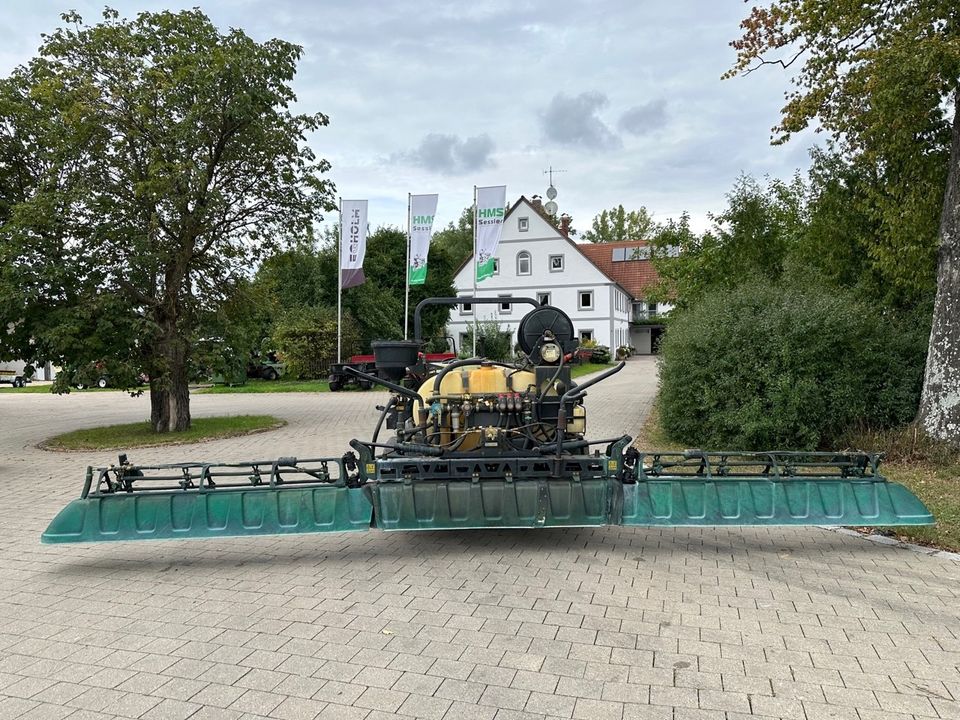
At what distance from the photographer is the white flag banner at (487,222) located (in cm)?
2533

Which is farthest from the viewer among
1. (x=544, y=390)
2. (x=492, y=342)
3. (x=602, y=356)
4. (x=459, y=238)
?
(x=459, y=238)

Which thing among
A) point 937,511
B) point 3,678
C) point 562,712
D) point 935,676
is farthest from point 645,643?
point 937,511

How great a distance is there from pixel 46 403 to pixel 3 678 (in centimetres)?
2512

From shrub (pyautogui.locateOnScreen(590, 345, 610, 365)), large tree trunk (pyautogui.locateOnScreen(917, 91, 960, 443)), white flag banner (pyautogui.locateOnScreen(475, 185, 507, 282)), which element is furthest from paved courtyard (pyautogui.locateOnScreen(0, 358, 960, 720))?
shrub (pyautogui.locateOnScreen(590, 345, 610, 365))

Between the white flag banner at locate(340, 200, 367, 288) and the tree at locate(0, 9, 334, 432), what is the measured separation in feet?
28.8

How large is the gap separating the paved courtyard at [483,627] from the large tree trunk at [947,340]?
359cm

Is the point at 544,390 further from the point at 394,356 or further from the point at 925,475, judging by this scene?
the point at 925,475

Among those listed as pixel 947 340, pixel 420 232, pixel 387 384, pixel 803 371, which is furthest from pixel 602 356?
pixel 387 384

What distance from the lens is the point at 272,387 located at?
1114 inches

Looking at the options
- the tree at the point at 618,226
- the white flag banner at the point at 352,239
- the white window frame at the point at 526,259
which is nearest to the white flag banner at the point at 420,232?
the white flag banner at the point at 352,239

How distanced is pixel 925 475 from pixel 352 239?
19.5 meters

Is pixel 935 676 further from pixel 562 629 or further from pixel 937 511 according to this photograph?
pixel 937 511

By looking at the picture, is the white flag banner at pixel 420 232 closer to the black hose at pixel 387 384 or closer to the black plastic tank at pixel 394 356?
the black plastic tank at pixel 394 356

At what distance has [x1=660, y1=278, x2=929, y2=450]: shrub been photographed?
9.15 meters
